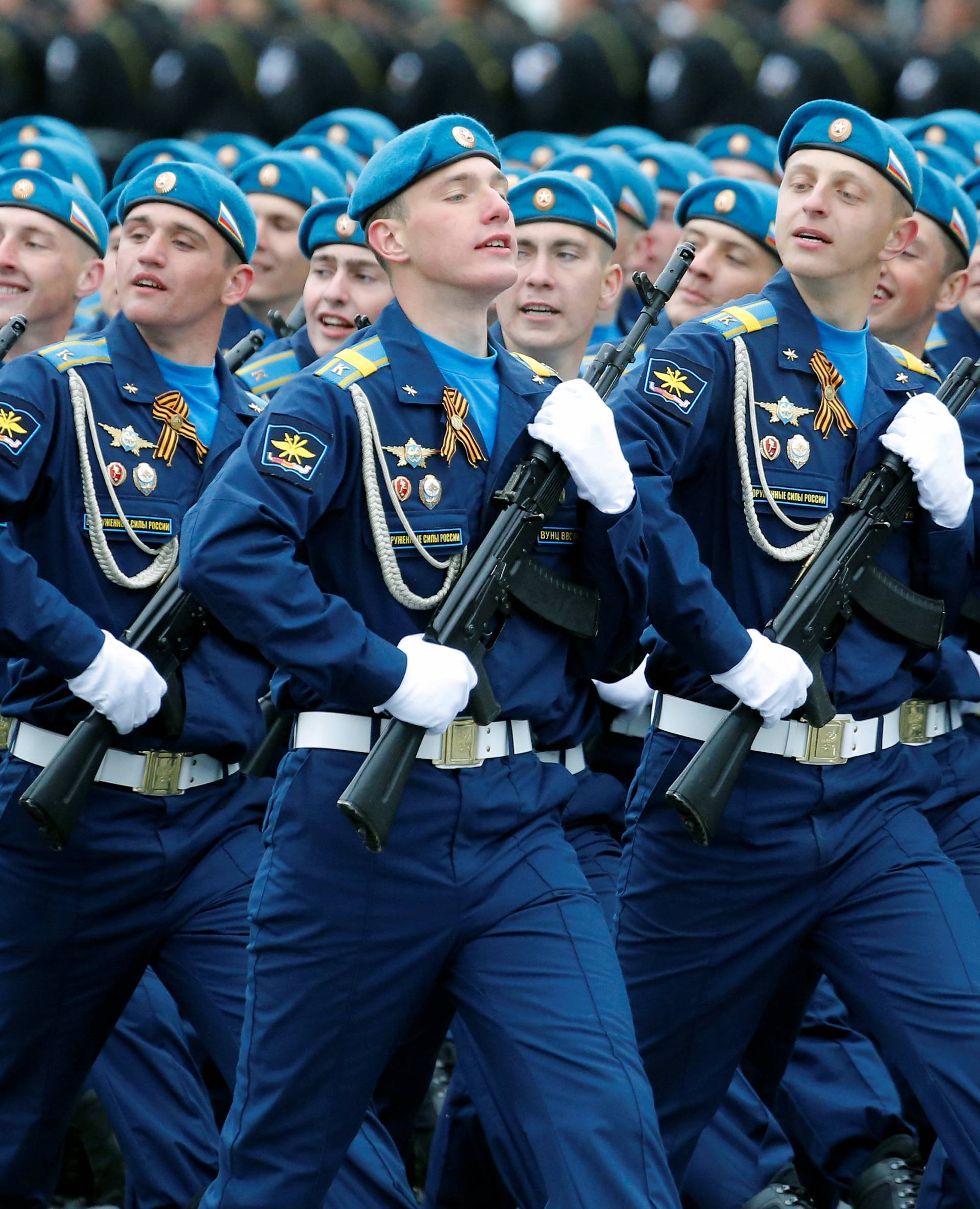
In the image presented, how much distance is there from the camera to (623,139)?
10.5m

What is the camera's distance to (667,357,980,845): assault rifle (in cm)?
486

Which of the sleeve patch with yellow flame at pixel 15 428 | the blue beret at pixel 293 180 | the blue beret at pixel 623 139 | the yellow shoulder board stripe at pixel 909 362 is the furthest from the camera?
the blue beret at pixel 623 139

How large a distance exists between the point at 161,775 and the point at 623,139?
5.94 metres

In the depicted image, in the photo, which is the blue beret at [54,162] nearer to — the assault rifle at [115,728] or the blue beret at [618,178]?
the blue beret at [618,178]

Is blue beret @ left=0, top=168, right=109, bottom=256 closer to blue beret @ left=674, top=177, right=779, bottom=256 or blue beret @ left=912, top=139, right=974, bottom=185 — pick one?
blue beret @ left=674, top=177, right=779, bottom=256

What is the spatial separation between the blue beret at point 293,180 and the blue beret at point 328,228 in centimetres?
91

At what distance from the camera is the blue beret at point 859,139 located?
539 cm

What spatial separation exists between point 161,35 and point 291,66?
0.87m

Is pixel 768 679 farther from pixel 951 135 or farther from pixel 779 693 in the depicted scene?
pixel 951 135

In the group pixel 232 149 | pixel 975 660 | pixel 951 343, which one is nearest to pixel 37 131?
pixel 232 149

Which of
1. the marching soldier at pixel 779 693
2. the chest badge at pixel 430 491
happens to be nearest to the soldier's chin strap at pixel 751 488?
the marching soldier at pixel 779 693

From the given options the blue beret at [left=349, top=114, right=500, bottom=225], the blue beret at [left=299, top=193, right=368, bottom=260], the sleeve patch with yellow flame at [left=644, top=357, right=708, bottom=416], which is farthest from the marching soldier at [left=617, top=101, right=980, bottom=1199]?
the blue beret at [left=299, top=193, right=368, bottom=260]

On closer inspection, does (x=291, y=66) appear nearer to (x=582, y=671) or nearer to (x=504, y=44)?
(x=504, y=44)

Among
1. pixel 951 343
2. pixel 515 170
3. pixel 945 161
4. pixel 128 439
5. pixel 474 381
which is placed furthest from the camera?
pixel 515 170
